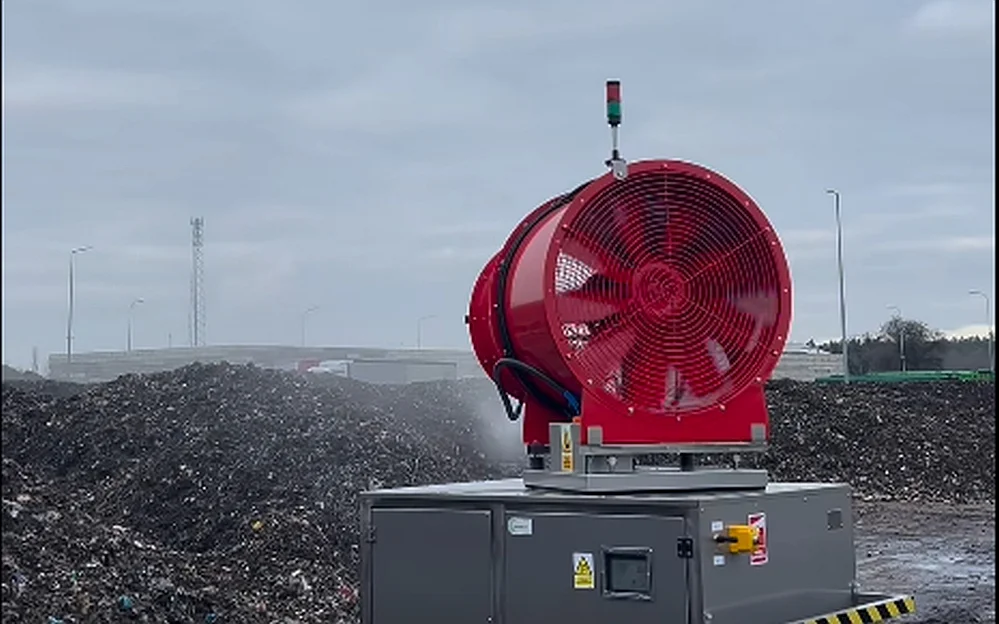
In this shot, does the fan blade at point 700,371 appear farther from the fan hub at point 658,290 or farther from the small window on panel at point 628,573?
the small window on panel at point 628,573

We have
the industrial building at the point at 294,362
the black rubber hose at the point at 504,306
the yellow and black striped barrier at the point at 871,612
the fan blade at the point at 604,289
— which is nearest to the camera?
the yellow and black striped barrier at the point at 871,612

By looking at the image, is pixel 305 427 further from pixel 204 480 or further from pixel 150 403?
pixel 150 403

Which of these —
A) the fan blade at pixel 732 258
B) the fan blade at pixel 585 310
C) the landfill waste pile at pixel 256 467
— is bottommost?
the landfill waste pile at pixel 256 467

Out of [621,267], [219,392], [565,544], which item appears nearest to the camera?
[565,544]

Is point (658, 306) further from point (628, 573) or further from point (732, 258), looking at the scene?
point (628, 573)

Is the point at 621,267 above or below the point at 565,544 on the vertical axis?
above

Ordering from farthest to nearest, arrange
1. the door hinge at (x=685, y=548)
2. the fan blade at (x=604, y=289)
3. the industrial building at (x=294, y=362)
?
the industrial building at (x=294, y=362) < the fan blade at (x=604, y=289) < the door hinge at (x=685, y=548)

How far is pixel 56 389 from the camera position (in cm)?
1978

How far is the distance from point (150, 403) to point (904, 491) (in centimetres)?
1084

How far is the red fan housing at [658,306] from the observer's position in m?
5.05

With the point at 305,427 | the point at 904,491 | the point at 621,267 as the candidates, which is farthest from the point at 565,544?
the point at 904,491

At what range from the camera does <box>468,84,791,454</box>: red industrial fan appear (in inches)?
199

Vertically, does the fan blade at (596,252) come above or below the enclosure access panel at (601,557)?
above

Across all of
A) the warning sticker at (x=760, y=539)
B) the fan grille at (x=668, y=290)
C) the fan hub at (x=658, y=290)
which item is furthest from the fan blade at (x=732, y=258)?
the warning sticker at (x=760, y=539)
